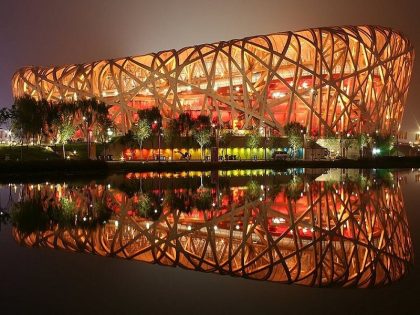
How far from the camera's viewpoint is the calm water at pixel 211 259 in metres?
6.77

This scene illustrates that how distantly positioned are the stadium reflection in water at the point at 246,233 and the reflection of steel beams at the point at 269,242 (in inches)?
0.7

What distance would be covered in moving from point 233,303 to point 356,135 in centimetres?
6639

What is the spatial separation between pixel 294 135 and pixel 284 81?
913cm

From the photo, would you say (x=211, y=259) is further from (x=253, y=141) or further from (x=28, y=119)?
(x=253, y=141)

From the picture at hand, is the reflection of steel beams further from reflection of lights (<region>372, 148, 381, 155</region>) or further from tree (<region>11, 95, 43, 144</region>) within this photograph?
reflection of lights (<region>372, 148, 381, 155</region>)

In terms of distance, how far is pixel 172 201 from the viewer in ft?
63.4

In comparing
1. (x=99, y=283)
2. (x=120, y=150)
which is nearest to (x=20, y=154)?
(x=120, y=150)

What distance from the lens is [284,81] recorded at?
232 feet

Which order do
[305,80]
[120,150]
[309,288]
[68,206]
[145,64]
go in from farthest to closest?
1. [145,64]
2. [305,80]
3. [120,150]
4. [68,206]
5. [309,288]

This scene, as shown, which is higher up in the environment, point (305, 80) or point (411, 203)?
point (305, 80)

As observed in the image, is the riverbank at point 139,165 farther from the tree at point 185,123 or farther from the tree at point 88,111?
the tree at point 185,123

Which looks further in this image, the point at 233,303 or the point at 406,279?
the point at 406,279

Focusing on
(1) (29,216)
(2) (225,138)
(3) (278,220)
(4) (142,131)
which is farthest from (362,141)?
(1) (29,216)

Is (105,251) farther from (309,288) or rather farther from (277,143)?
(277,143)
